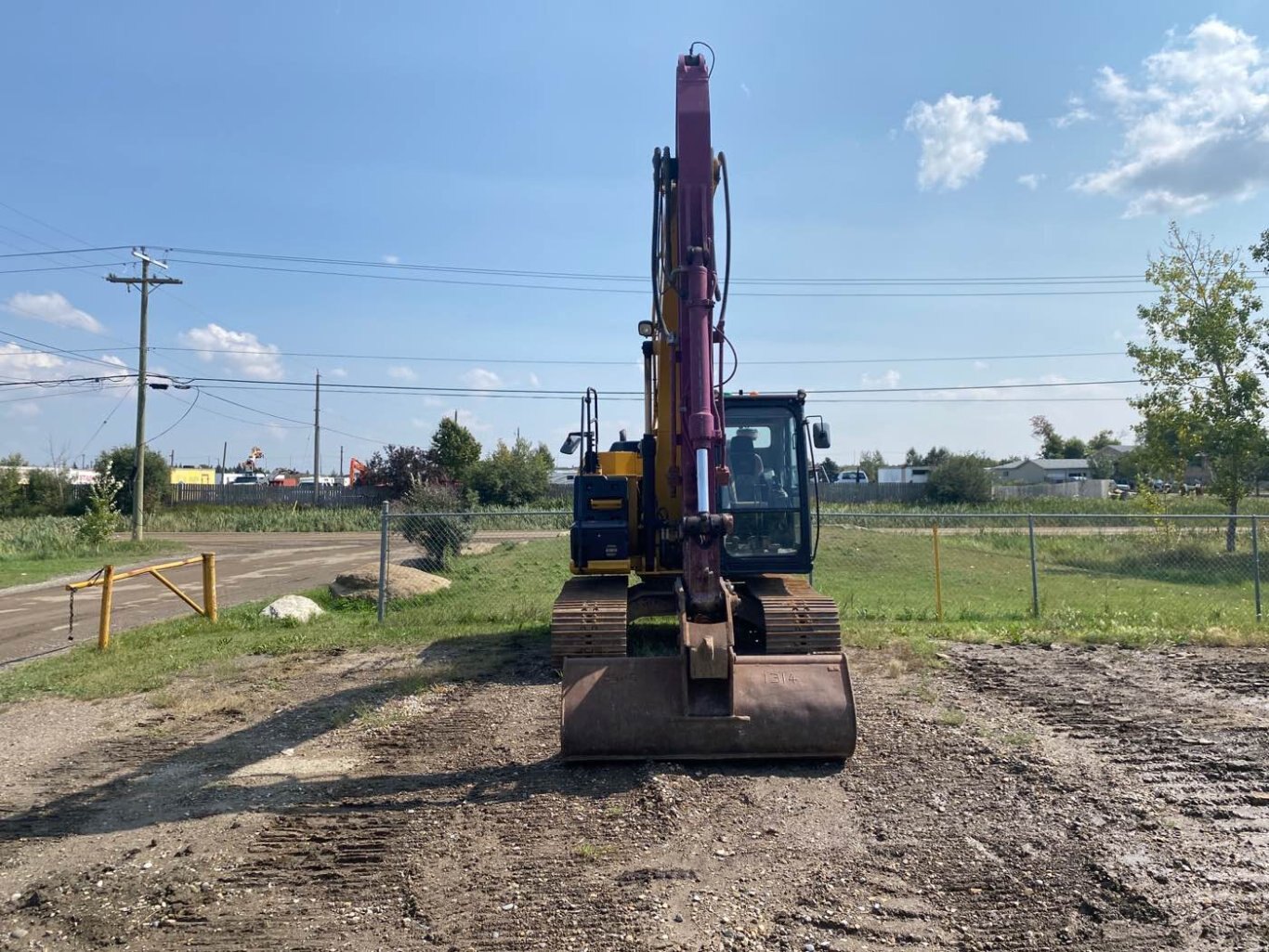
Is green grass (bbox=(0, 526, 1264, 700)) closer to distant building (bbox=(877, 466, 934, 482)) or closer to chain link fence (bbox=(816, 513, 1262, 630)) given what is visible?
chain link fence (bbox=(816, 513, 1262, 630))

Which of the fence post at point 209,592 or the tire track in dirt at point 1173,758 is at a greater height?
the fence post at point 209,592

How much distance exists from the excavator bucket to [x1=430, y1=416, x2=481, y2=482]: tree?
41.2 metres

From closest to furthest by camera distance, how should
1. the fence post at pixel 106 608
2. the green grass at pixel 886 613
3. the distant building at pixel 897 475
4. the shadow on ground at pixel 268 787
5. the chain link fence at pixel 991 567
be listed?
the shadow on ground at pixel 268 787, the green grass at pixel 886 613, the fence post at pixel 106 608, the chain link fence at pixel 991 567, the distant building at pixel 897 475

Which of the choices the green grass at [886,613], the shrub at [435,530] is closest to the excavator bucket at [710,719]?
the green grass at [886,613]

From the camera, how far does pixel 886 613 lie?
1280cm

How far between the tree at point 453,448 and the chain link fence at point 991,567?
19.0 meters

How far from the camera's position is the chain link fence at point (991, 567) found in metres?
12.4

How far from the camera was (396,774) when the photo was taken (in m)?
5.94

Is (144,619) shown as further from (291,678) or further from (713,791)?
(713,791)

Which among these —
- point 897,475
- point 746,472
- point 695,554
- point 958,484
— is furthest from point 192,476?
point 695,554

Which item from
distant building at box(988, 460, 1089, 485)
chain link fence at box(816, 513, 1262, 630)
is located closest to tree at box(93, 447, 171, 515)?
chain link fence at box(816, 513, 1262, 630)

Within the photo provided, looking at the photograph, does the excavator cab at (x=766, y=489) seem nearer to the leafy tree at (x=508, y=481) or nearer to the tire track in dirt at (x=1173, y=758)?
the tire track in dirt at (x=1173, y=758)

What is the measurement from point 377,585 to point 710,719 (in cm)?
980

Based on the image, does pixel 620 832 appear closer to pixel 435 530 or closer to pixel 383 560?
pixel 383 560
